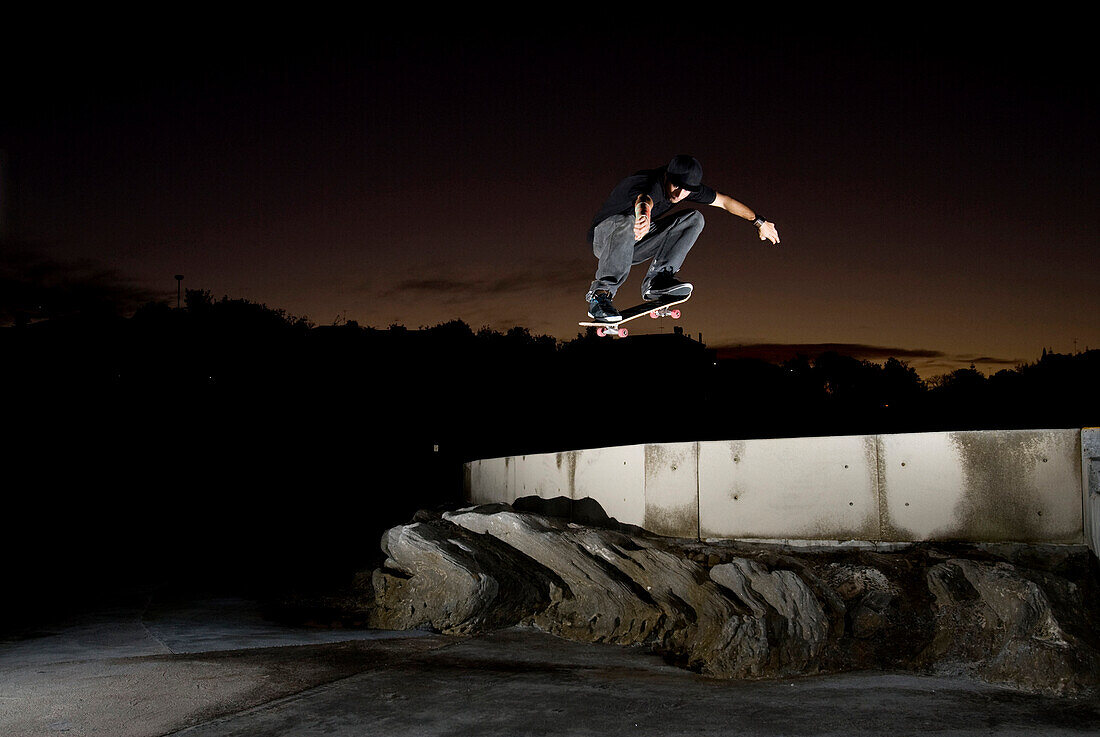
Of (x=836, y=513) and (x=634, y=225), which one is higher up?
(x=634, y=225)

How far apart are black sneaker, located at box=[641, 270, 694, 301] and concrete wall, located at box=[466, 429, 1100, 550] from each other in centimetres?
199

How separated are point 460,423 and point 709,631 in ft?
224

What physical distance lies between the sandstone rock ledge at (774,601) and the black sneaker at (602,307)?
8.98 ft

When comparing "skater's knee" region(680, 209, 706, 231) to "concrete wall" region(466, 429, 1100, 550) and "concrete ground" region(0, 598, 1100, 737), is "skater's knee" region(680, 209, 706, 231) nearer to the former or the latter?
"concrete wall" region(466, 429, 1100, 550)

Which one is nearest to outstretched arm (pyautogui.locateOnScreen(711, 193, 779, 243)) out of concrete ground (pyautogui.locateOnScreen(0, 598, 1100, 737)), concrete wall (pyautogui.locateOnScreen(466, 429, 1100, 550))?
concrete wall (pyautogui.locateOnScreen(466, 429, 1100, 550))

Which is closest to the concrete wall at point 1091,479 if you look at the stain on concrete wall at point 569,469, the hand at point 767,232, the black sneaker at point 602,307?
the hand at point 767,232

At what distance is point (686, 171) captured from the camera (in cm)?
877

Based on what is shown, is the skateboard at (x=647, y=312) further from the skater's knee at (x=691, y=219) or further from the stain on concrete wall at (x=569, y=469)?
the stain on concrete wall at (x=569, y=469)

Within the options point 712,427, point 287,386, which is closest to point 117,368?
point 287,386

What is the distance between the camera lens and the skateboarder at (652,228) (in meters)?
9.07

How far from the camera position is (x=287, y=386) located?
77.6 m

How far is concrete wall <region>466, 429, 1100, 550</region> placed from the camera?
793cm

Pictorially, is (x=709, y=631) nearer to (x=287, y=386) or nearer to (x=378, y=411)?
(x=378, y=411)

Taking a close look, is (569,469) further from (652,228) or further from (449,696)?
(449,696)
